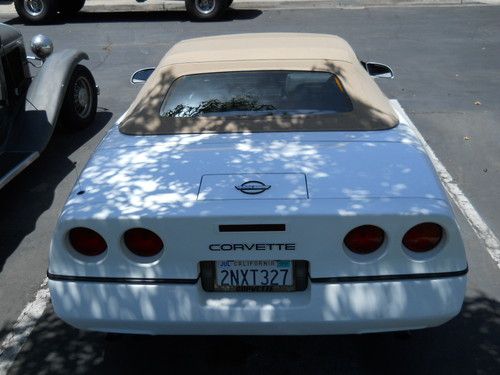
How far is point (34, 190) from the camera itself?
18.4 feet

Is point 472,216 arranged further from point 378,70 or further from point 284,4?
point 284,4

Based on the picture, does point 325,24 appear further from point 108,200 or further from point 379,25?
point 108,200

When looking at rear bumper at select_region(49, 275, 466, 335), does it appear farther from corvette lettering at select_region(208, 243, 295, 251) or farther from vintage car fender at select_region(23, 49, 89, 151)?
vintage car fender at select_region(23, 49, 89, 151)

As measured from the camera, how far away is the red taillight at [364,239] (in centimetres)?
268

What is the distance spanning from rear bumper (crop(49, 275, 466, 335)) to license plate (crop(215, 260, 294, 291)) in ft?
0.14

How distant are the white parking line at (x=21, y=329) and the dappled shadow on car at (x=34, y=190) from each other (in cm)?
61

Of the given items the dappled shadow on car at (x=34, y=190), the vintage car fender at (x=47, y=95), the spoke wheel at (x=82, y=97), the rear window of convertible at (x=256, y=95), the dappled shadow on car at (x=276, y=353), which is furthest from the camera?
the spoke wheel at (x=82, y=97)

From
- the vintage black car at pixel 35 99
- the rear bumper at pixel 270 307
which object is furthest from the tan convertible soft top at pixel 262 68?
the vintage black car at pixel 35 99

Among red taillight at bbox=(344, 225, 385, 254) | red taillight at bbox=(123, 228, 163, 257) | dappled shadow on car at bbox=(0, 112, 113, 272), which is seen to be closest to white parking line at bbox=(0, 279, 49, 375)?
dappled shadow on car at bbox=(0, 112, 113, 272)

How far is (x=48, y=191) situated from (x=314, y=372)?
11.1 ft

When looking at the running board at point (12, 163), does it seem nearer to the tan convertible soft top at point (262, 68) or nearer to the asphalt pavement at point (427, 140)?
the asphalt pavement at point (427, 140)

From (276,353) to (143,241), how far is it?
3.60 ft

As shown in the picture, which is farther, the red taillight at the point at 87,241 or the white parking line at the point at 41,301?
the white parking line at the point at 41,301

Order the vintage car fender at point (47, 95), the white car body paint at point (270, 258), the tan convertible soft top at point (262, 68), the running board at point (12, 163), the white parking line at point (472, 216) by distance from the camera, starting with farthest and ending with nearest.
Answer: the vintage car fender at point (47, 95)
the running board at point (12, 163)
the white parking line at point (472, 216)
the tan convertible soft top at point (262, 68)
the white car body paint at point (270, 258)
